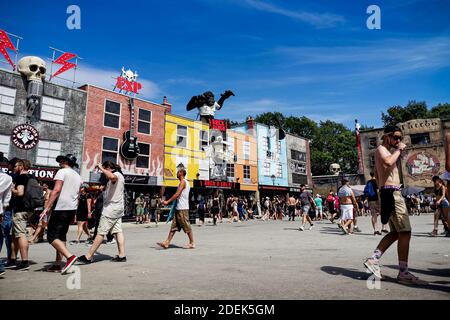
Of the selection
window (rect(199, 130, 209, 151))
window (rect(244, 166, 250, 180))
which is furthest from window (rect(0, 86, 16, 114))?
window (rect(244, 166, 250, 180))

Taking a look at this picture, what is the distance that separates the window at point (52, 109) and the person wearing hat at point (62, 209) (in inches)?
793

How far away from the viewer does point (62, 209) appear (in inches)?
198

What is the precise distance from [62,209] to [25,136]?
774 inches

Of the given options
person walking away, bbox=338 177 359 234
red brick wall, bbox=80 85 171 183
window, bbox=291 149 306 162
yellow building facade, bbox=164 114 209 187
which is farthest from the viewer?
window, bbox=291 149 306 162

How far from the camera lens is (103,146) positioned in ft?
82.6

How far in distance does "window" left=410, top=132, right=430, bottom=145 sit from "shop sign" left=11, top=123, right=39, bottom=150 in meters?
44.6

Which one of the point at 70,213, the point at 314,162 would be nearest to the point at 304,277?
the point at 70,213

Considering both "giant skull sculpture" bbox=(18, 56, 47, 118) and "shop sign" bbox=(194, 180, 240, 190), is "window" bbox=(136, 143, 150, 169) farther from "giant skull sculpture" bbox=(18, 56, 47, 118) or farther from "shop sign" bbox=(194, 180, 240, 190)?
"giant skull sculpture" bbox=(18, 56, 47, 118)

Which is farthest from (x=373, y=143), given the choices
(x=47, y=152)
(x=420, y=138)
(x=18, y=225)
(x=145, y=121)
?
(x=18, y=225)

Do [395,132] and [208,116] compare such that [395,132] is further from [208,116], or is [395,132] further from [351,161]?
[351,161]

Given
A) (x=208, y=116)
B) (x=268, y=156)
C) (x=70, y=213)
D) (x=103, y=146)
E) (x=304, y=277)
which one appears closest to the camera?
(x=304, y=277)

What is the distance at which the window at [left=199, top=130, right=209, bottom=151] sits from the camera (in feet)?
110

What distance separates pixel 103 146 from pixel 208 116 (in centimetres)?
1331

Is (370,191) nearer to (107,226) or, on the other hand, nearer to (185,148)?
(107,226)
